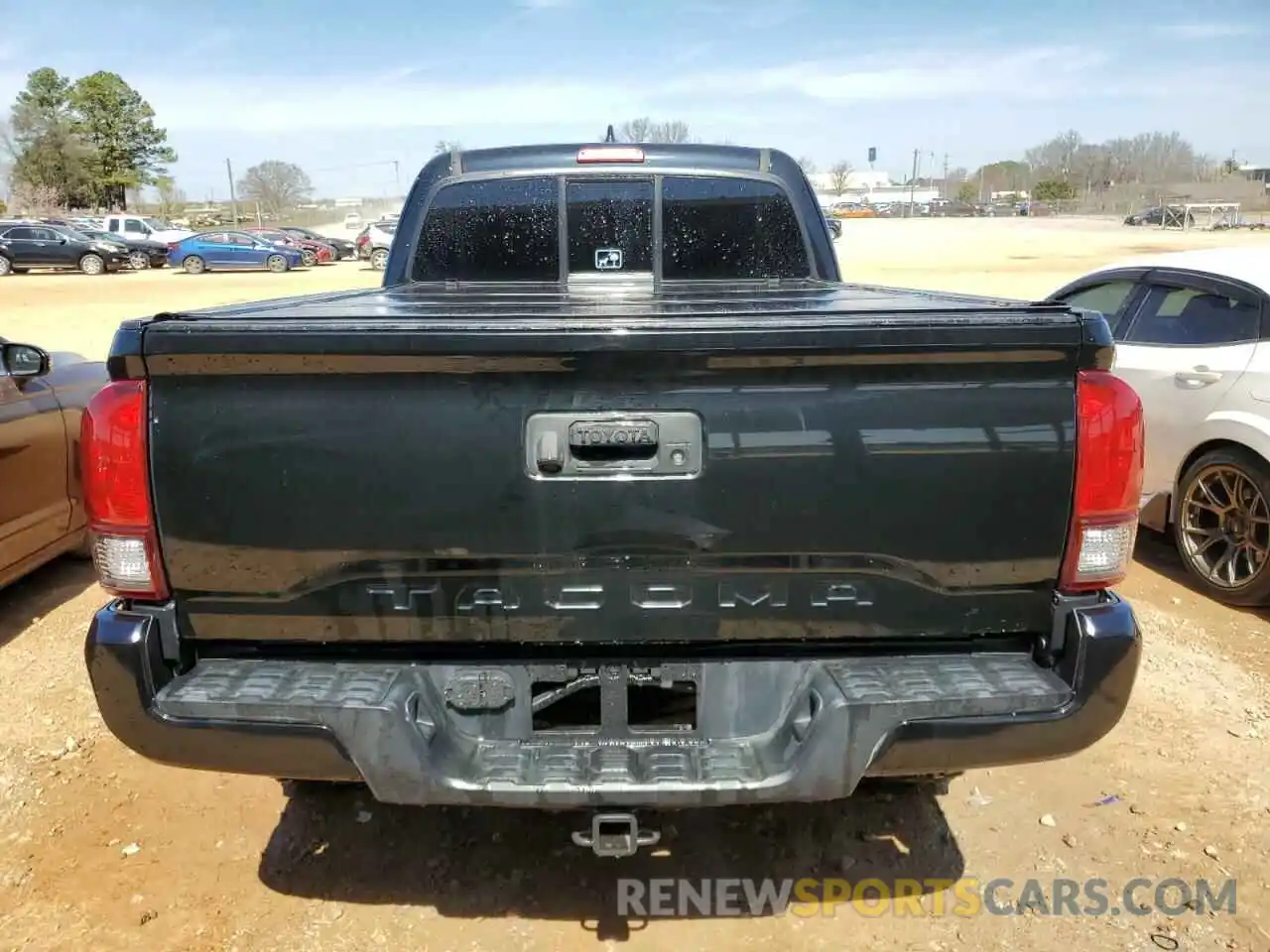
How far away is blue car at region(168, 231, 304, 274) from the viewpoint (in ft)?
111

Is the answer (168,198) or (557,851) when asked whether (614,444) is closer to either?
(557,851)

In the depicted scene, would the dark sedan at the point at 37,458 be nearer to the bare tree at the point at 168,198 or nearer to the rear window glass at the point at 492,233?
the rear window glass at the point at 492,233

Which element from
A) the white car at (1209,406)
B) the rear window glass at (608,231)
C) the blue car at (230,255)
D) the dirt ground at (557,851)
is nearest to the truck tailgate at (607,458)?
the dirt ground at (557,851)

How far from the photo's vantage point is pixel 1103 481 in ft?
7.34

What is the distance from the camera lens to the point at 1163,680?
440 cm

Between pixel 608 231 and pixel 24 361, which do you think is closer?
pixel 608 231

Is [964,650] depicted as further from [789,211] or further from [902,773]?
[789,211]

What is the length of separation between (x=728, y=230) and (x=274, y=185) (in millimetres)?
94652

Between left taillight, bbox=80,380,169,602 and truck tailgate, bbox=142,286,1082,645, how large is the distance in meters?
0.04

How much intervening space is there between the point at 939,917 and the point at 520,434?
6.25 feet

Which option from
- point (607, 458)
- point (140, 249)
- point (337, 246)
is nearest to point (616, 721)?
point (607, 458)

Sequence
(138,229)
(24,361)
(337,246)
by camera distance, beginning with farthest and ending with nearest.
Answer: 1. (337,246)
2. (138,229)
3. (24,361)

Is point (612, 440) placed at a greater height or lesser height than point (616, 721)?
greater

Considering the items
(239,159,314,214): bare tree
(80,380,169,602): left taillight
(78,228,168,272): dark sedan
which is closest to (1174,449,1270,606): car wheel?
(80,380,169,602): left taillight
